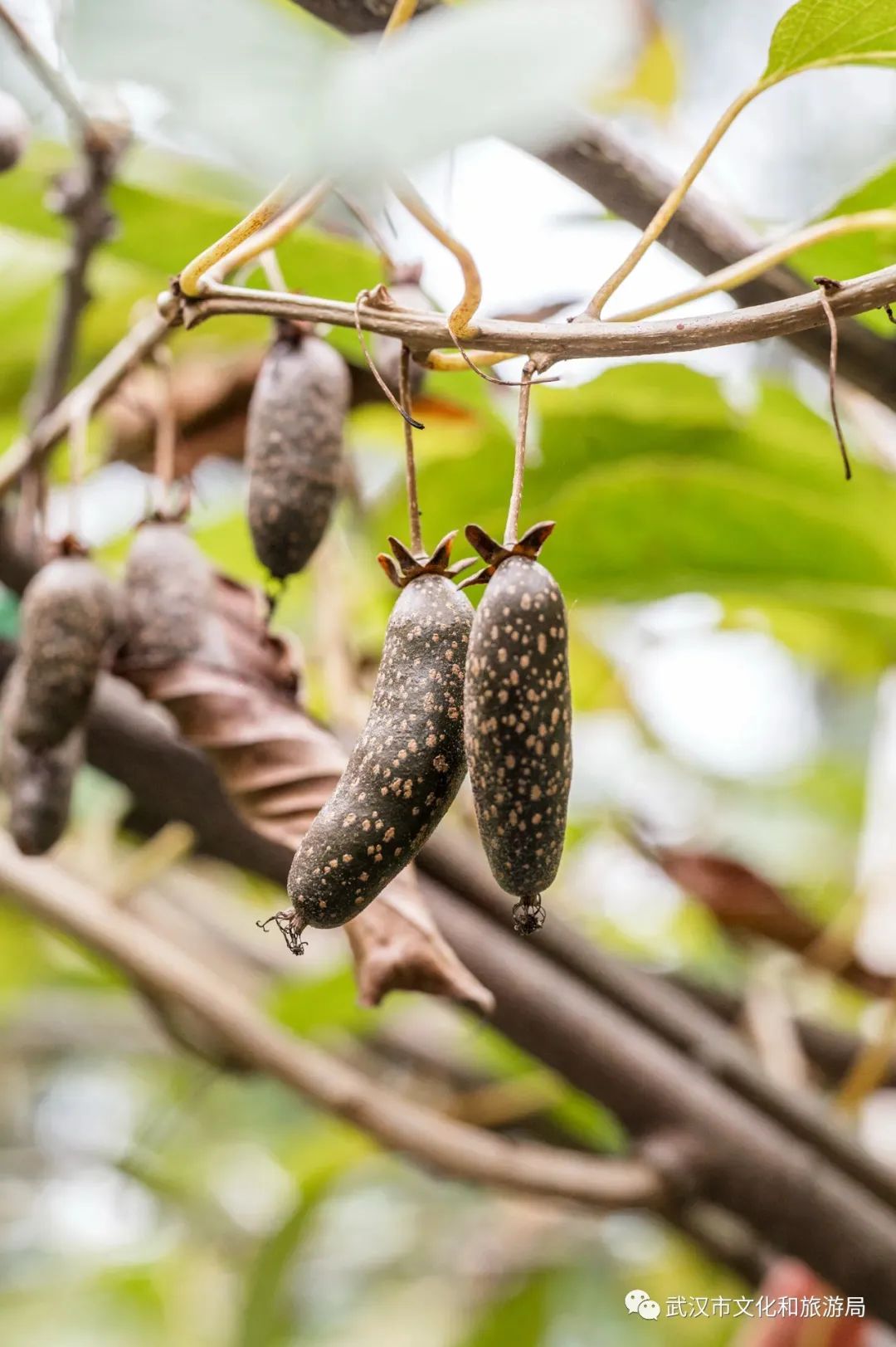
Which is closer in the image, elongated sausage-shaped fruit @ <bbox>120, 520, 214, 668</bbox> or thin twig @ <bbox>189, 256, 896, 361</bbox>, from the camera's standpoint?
thin twig @ <bbox>189, 256, 896, 361</bbox>

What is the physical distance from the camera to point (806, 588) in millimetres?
1070

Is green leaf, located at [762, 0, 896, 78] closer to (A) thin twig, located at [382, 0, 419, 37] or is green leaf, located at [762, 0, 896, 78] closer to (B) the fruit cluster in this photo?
(A) thin twig, located at [382, 0, 419, 37]

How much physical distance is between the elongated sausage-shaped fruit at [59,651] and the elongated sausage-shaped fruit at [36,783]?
37 mm

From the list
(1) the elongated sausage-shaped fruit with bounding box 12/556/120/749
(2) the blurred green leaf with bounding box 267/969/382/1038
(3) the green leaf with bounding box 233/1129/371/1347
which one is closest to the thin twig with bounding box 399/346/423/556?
(1) the elongated sausage-shaped fruit with bounding box 12/556/120/749

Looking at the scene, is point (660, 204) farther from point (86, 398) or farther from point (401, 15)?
point (86, 398)

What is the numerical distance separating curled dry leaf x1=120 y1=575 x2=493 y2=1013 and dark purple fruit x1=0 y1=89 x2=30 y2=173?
0.81 feet

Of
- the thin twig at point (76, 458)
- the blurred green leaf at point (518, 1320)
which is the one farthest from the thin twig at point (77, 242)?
the blurred green leaf at point (518, 1320)

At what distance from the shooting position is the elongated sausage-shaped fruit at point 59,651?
2.02 ft

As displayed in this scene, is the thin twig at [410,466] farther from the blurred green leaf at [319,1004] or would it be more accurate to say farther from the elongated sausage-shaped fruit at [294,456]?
the blurred green leaf at [319,1004]

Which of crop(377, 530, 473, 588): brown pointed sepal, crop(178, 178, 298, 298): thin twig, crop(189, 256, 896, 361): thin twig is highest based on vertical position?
crop(178, 178, 298, 298): thin twig

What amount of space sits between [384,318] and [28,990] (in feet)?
5.91

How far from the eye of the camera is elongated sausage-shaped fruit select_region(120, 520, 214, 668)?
668 millimetres

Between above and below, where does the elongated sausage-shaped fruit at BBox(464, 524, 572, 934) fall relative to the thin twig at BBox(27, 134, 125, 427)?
below

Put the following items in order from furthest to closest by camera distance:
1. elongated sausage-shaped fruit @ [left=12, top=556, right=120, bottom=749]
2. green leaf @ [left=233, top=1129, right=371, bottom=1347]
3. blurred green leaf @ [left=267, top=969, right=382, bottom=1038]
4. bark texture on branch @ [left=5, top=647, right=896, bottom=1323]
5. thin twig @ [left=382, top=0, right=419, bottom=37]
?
green leaf @ [left=233, top=1129, right=371, bottom=1347] → blurred green leaf @ [left=267, top=969, right=382, bottom=1038] → bark texture on branch @ [left=5, top=647, right=896, bottom=1323] → elongated sausage-shaped fruit @ [left=12, top=556, right=120, bottom=749] → thin twig @ [left=382, top=0, right=419, bottom=37]
